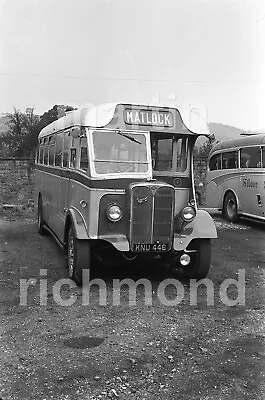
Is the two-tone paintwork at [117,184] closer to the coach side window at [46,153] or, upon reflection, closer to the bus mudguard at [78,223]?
the bus mudguard at [78,223]

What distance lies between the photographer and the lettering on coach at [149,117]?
19.4 feet

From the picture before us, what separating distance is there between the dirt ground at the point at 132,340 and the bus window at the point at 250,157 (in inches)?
220

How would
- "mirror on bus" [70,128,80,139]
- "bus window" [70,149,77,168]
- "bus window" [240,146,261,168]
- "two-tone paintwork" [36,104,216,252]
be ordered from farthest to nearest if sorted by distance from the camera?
"bus window" [240,146,261,168], "bus window" [70,149,77,168], "mirror on bus" [70,128,80,139], "two-tone paintwork" [36,104,216,252]

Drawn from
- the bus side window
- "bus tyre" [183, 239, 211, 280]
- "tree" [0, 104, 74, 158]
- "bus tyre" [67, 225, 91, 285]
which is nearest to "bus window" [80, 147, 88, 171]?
"bus tyre" [67, 225, 91, 285]

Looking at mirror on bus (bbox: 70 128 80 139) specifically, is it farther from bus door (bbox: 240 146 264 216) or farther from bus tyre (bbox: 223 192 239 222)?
bus tyre (bbox: 223 192 239 222)

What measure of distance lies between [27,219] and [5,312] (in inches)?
291

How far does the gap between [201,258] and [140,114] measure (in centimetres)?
197

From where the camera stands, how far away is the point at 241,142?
12.8 metres

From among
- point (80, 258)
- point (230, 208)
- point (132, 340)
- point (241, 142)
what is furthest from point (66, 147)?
point (230, 208)

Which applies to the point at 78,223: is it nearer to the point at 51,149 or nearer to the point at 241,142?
the point at 51,149

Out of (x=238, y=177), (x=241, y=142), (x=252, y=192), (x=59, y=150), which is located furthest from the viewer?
(x=238, y=177)

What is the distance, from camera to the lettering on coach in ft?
19.4

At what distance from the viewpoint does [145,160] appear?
5984 millimetres

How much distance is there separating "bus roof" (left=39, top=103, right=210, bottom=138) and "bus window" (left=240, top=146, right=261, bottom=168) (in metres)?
6.08
